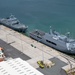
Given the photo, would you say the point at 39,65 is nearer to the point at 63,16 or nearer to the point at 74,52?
the point at 74,52

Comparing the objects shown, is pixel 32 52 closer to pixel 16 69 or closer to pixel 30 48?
pixel 30 48

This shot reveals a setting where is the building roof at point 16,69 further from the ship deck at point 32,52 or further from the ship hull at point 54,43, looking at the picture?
the ship hull at point 54,43

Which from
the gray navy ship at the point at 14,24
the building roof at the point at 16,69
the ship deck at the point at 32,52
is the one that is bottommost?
the ship deck at the point at 32,52

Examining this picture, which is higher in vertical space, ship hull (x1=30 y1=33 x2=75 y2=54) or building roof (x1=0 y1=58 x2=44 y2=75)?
building roof (x1=0 y1=58 x2=44 y2=75)

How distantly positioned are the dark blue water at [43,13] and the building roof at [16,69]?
51.4 metres

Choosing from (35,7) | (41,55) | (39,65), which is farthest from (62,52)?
(35,7)

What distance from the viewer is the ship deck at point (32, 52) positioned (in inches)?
2965

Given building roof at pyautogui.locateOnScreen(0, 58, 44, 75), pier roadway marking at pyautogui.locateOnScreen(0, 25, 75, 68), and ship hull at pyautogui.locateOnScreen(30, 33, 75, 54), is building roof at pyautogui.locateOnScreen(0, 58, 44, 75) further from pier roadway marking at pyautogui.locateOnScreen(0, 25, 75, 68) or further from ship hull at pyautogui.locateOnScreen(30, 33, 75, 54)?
ship hull at pyautogui.locateOnScreen(30, 33, 75, 54)

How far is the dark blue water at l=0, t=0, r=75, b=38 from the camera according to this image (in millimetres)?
125688

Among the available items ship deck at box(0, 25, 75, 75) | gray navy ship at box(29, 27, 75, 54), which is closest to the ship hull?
gray navy ship at box(29, 27, 75, 54)

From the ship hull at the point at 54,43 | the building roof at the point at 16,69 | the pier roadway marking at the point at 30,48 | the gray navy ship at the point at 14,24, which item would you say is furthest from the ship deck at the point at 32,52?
the building roof at the point at 16,69

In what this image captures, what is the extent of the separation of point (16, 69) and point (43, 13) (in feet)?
298

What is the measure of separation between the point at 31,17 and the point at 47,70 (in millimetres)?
72957

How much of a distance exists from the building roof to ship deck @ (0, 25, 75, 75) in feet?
33.9
